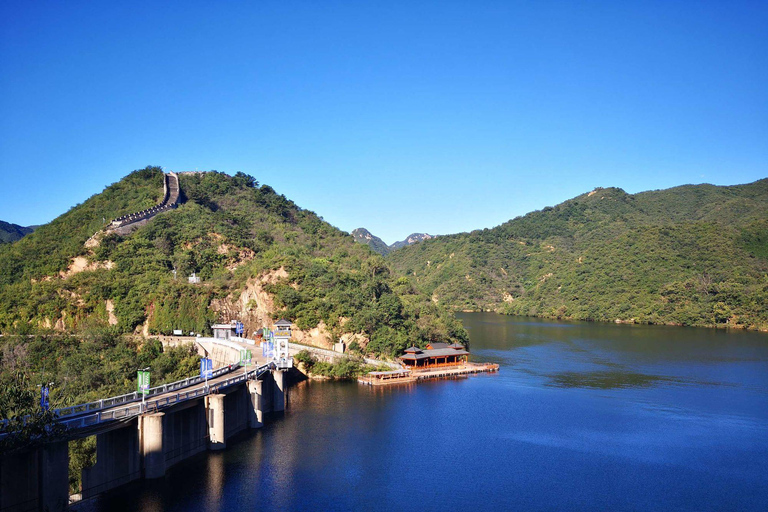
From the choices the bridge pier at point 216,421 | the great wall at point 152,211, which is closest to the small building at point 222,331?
the bridge pier at point 216,421

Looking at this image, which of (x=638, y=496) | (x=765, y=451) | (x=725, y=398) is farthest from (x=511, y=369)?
(x=638, y=496)

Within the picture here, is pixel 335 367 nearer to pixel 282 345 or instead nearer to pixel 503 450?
pixel 282 345

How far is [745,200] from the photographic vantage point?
191875 millimetres

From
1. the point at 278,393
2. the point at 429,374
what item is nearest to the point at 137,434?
the point at 278,393

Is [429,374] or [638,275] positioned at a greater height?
[638,275]

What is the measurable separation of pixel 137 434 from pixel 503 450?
22721 millimetres

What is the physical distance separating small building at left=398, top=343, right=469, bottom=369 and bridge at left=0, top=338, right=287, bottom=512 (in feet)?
69.9

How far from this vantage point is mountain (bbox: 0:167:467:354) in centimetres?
6975

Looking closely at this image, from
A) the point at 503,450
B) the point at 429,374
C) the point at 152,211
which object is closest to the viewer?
the point at 503,450

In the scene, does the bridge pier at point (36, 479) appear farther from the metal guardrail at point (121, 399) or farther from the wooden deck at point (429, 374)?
the wooden deck at point (429, 374)

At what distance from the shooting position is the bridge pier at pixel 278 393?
160 ft

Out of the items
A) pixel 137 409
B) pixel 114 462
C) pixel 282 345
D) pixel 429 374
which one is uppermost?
pixel 282 345

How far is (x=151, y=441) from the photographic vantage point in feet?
105

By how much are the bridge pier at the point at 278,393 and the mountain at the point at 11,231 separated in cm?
13546
